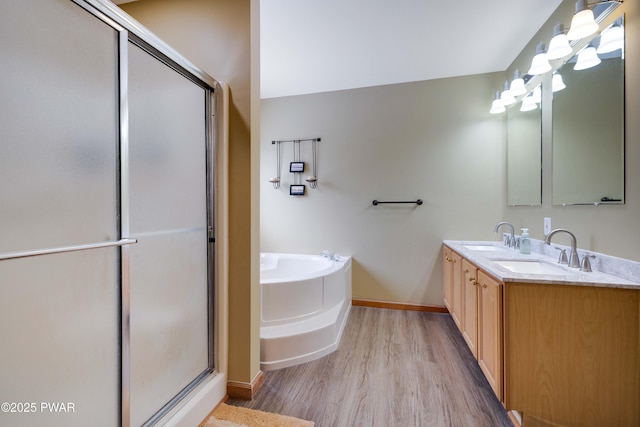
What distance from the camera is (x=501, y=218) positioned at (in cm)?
285

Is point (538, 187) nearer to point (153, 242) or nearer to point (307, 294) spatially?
point (307, 294)

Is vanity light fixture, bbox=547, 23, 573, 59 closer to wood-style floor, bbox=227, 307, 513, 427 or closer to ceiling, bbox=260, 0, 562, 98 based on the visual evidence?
ceiling, bbox=260, 0, 562, 98

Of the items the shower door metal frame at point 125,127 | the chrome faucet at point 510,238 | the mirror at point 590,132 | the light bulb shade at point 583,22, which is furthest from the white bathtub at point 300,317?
the light bulb shade at point 583,22

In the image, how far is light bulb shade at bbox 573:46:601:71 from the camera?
1.58 metres

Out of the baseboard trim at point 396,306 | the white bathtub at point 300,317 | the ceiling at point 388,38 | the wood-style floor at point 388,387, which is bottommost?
the wood-style floor at point 388,387

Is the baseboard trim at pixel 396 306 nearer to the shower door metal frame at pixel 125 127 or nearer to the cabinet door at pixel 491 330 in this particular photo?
the cabinet door at pixel 491 330

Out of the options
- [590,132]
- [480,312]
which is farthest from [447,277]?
[590,132]

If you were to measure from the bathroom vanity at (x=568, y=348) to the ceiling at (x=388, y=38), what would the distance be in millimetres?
1946

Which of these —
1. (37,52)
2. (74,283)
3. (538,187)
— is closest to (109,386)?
(74,283)

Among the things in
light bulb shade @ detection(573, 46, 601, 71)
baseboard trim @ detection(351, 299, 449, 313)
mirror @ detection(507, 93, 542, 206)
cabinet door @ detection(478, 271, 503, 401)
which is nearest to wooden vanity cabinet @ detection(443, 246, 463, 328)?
baseboard trim @ detection(351, 299, 449, 313)

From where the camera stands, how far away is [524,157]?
2406mm

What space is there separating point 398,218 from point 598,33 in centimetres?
205

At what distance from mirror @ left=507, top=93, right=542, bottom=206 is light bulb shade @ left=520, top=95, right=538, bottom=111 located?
0.03m

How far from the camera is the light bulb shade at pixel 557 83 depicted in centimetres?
189
